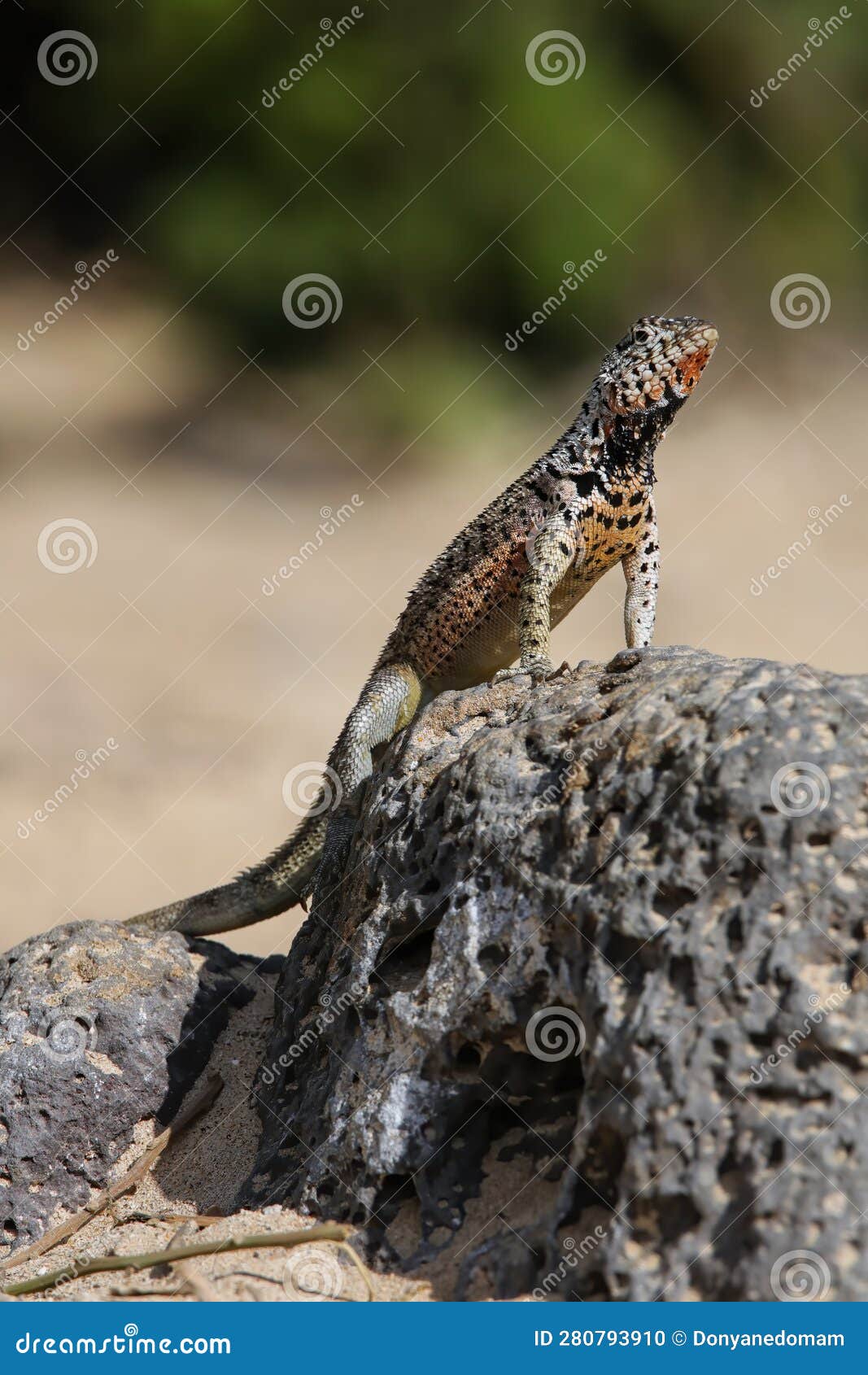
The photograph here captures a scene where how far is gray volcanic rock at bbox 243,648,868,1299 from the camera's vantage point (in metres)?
2.69

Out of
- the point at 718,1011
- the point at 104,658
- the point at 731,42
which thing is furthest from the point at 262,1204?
the point at 731,42

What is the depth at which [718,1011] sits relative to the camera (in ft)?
9.27

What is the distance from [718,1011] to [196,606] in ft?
45.4

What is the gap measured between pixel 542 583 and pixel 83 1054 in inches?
96.9

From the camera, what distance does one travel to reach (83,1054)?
185 inches

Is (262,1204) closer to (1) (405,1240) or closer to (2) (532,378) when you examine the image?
(1) (405,1240)

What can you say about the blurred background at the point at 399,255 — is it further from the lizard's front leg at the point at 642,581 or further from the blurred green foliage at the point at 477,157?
the lizard's front leg at the point at 642,581

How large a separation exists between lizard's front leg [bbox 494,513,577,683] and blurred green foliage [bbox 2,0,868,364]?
41.9 feet

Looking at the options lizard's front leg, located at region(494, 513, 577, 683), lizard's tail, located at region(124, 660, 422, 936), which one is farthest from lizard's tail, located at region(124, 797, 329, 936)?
lizard's front leg, located at region(494, 513, 577, 683)

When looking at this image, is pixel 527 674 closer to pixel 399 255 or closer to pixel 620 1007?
pixel 620 1007

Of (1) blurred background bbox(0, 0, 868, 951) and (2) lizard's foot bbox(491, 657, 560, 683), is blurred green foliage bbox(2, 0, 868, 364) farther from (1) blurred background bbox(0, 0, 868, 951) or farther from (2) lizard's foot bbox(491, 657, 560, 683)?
(2) lizard's foot bbox(491, 657, 560, 683)

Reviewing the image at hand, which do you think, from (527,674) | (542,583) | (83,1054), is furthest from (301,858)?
(527,674)

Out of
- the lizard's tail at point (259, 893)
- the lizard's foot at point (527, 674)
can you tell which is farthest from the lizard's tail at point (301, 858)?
the lizard's foot at point (527, 674)

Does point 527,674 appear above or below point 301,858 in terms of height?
above
